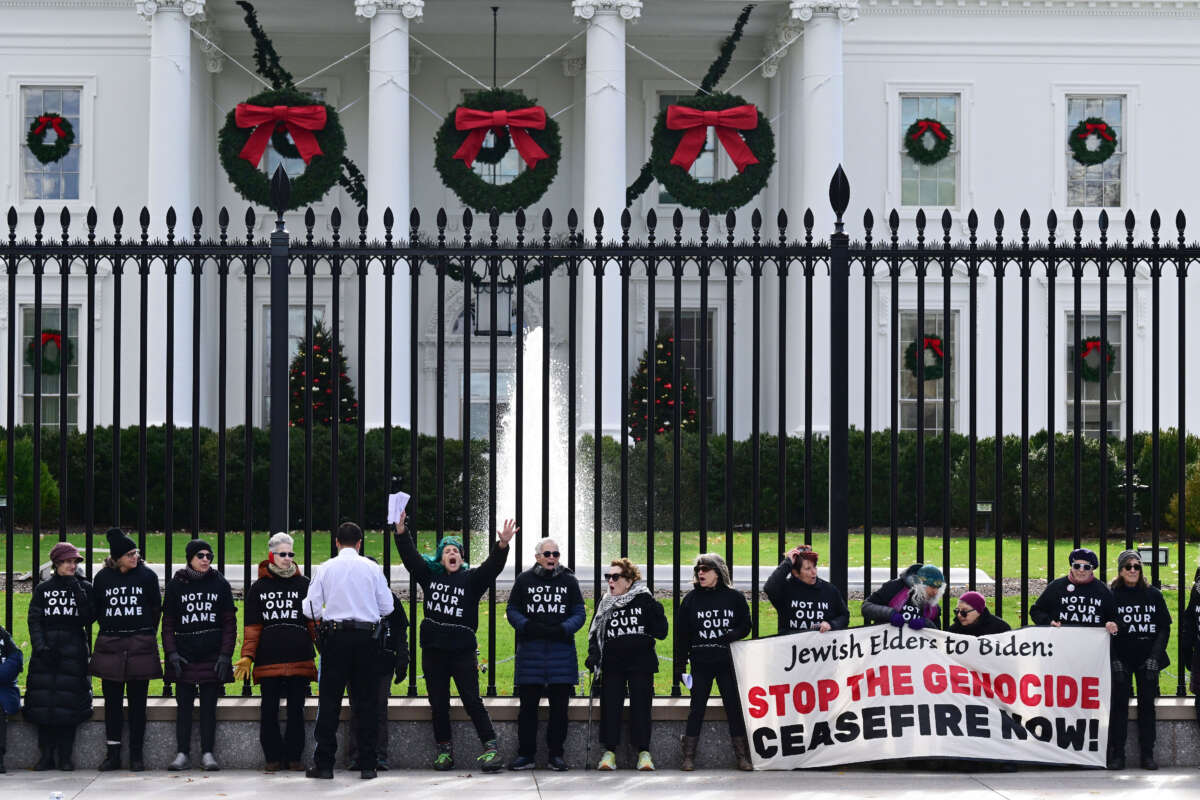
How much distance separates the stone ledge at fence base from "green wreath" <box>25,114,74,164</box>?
22.5 m

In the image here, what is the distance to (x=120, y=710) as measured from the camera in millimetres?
9977

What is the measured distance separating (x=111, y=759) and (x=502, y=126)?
59.2 ft

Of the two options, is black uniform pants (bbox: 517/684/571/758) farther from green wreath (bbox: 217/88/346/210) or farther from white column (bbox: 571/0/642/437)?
white column (bbox: 571/0/642/437)

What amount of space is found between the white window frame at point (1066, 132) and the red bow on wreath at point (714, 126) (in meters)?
8.11

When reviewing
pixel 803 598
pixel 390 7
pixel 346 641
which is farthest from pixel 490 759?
pixel 390 7

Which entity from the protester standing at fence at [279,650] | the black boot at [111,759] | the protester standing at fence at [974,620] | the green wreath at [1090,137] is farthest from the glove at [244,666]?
the green wreath at [1090,137]

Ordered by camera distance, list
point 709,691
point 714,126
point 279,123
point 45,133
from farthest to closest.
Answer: point 45,133, point 714,126, point 279,123, point 709,691

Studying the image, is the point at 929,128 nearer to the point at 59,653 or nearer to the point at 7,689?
the point at 59,653

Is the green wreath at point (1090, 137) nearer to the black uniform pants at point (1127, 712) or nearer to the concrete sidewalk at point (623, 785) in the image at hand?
the black uniform pants at point (1127, 712)

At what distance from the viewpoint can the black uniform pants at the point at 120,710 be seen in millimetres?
9961

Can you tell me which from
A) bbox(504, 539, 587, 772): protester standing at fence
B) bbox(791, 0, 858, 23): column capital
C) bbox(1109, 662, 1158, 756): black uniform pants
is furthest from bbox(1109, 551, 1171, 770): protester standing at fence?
bbox(791, 0, 858, 23): column capital

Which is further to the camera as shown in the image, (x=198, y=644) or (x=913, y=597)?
(x=913, y=597)

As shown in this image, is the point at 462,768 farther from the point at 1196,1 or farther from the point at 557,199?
the point at 1196,1

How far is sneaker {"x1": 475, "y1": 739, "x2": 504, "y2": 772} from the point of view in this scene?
10055mm
